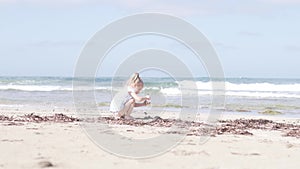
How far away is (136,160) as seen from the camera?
735 cm

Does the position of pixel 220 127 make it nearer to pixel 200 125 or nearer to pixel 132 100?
pixel 200 125

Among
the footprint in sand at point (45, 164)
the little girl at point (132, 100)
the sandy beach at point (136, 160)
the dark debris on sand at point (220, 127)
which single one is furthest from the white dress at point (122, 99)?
the footprint in sand at point (45, 164)

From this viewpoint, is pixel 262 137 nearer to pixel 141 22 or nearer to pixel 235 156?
pixel 235 156

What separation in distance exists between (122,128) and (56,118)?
2.93 metres

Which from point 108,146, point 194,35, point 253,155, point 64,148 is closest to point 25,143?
point 64,148

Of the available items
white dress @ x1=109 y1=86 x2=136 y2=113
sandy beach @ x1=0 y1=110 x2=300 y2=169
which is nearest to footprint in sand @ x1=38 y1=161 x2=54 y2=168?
sandy beach @ x1=0 y1=110 x2=300 y2=169

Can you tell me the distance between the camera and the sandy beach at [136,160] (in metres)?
7.06

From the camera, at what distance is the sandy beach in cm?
706

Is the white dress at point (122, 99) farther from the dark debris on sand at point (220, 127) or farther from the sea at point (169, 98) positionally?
the sea at point (169, 98)

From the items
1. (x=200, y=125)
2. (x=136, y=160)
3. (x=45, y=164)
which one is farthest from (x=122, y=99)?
(x=45, y=164)

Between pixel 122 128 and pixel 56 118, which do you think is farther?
pixel 56 118

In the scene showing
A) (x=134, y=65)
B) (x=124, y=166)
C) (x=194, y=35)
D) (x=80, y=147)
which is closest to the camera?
(x=124, y=166)

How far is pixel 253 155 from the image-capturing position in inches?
321

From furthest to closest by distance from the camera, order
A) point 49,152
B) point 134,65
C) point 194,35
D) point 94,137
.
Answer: point 134,65
point 194,35
point 94,137
point 49,152
